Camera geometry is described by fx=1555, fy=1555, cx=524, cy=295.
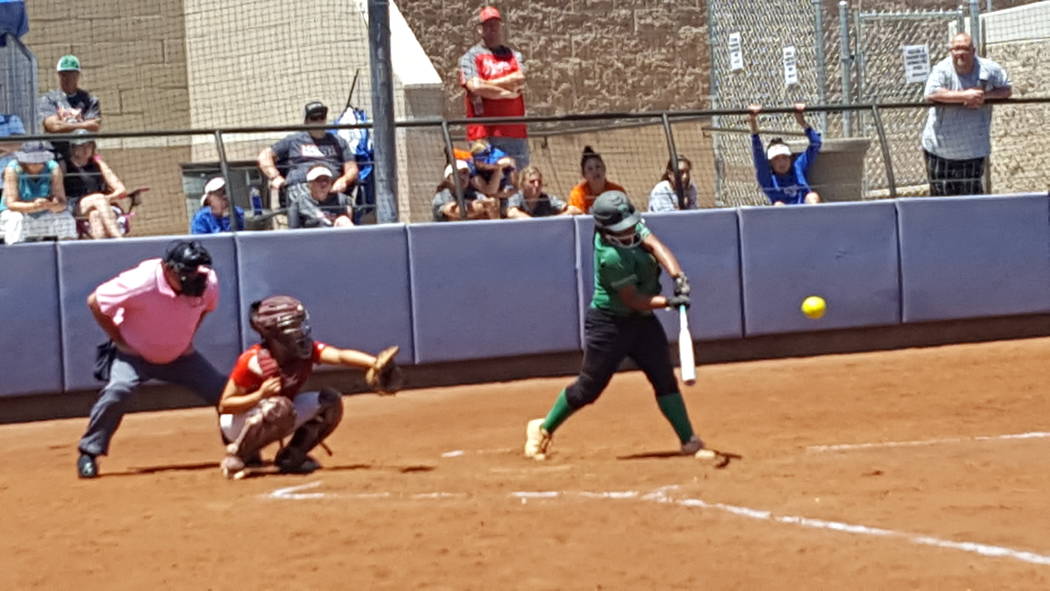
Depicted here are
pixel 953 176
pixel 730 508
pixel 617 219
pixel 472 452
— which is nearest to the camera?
pixel 730 508

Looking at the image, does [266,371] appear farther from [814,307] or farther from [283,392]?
[814,307]

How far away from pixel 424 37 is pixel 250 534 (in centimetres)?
1362

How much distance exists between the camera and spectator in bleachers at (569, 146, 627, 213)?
46.3 feet

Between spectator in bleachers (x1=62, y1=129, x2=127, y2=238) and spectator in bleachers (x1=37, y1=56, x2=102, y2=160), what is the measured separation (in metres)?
0.95

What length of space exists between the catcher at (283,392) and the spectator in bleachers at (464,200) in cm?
449

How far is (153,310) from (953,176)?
8671mm

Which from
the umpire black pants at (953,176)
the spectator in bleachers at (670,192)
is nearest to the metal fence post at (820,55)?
the umpire black pants at (953,176)

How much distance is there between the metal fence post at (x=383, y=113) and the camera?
1345cm

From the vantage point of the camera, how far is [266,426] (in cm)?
911

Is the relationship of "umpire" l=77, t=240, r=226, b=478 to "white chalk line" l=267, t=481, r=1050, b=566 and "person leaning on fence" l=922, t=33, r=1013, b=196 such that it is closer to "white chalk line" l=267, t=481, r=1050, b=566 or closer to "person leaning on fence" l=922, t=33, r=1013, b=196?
"white chalk line" l=267, t=481, r=1050, b=566

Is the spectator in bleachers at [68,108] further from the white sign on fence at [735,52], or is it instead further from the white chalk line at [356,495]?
the white sign on fence at [735,52]

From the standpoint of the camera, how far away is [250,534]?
725 cm

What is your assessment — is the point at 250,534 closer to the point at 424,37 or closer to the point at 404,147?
the point at 404,147

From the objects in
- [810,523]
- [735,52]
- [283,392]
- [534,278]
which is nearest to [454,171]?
[534,278]
